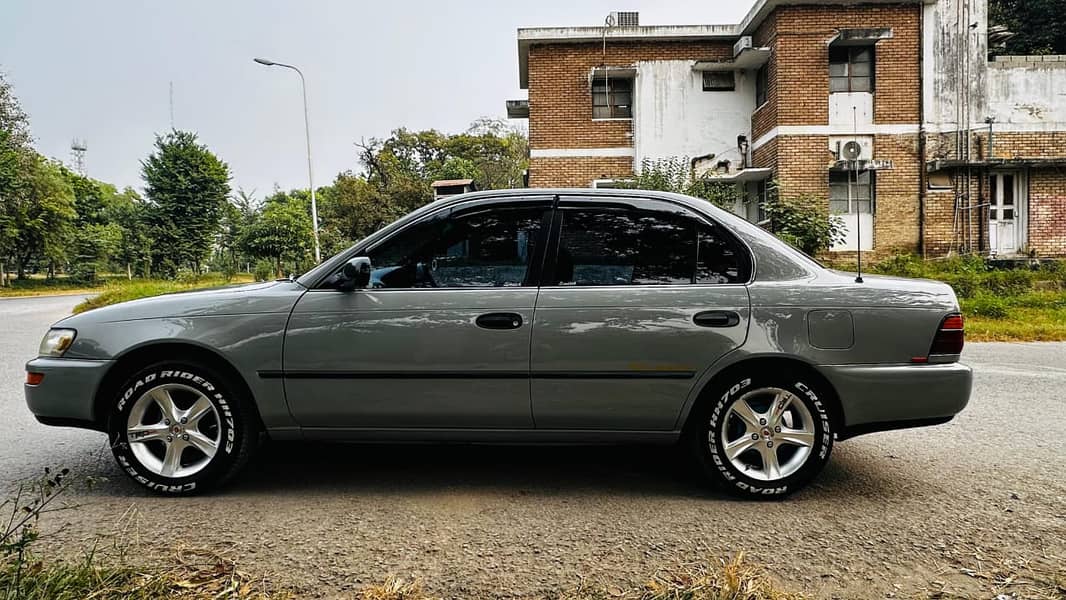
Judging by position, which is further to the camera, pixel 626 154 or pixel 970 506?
pixel 626 154

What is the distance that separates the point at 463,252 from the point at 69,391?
87.7 inches

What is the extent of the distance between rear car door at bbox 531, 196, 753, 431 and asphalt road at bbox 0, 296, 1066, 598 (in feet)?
1.64

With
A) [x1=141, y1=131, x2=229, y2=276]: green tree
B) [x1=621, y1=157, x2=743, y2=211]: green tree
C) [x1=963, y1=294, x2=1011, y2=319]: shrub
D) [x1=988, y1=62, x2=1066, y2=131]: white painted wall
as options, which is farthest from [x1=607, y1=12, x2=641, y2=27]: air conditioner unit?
[x1=141, y1=131, x2=229, y2=276]: green tree

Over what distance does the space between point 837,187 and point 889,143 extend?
1820mm

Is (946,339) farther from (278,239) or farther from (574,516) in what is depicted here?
(278,239)

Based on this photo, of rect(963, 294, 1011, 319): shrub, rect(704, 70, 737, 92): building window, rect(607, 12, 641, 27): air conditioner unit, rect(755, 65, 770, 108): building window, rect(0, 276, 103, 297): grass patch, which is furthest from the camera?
rect(0, 276, 103, 297): grass patch

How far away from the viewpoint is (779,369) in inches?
144

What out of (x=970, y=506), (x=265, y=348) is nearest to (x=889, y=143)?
(x=970, y=506)

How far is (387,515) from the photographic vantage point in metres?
3.46

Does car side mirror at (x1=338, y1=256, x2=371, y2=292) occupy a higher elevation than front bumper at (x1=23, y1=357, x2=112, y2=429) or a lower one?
higher

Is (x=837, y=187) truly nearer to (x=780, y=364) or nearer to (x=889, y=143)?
(x=889, y=143)

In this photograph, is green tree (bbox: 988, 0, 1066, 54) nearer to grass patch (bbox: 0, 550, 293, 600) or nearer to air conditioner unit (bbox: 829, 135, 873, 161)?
air conditioner unit (bbox: 829, 135, 873, 161)

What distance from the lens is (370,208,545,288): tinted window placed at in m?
3.75

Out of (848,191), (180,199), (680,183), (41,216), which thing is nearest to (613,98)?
(680,183)
